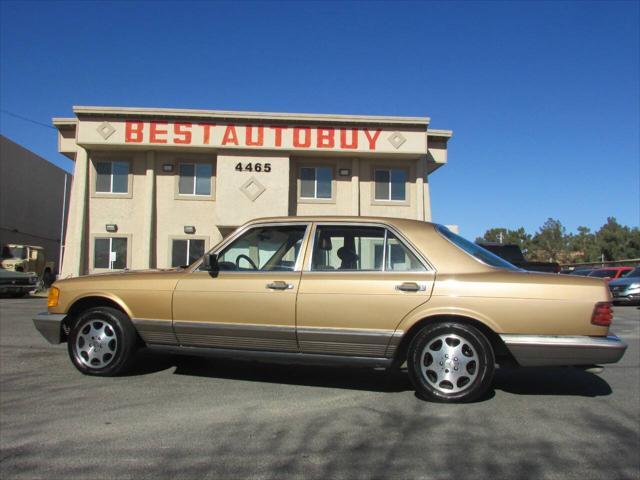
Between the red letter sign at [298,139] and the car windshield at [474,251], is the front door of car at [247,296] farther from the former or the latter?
the red letter sign at [298,139]

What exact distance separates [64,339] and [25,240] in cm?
3354

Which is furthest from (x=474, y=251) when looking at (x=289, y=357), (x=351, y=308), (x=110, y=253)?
(x=110, y=253)

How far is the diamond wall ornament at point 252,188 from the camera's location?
773 inches

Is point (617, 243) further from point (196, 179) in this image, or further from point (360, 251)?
point (360, 251)

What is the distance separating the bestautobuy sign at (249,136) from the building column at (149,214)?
0.91m

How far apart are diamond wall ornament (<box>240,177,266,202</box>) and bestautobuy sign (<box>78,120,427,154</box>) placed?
1286mm

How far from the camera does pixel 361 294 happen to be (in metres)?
4.64

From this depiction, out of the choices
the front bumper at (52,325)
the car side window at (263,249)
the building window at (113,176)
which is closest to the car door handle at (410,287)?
the car side window at (263,249)

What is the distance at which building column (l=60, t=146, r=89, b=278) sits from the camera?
19.6m

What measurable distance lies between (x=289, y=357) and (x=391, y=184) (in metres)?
16.5

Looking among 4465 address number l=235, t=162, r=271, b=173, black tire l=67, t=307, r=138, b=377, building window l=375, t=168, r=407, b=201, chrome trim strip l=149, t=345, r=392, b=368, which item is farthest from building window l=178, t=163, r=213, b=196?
chrome trim strip l=149, t=345, r=392, b=368

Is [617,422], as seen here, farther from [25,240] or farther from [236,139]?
[25,240]

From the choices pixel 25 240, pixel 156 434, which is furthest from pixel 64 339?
pixel 25 240

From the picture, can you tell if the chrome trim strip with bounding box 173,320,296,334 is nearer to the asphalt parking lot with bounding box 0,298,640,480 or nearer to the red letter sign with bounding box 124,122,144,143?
the asphalt parking lot with bounding box 0,298,640,480
